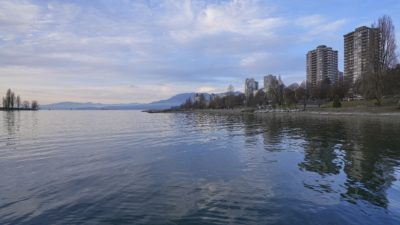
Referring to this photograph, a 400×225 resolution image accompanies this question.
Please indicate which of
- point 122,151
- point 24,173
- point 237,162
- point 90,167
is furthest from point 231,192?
point 122,151

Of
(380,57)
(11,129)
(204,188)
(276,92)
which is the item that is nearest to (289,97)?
(276,92)

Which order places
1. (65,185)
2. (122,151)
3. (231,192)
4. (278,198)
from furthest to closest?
(122,151), (65,185), (231,192), (278,198)

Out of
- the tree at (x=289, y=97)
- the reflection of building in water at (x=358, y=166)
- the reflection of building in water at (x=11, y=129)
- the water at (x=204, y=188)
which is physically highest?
the tree at (x=289, y=97)

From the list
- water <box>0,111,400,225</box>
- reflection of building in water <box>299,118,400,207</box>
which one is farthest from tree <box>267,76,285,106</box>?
water <box>0,111,400,225</box>

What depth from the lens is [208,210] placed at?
1061 centimetres

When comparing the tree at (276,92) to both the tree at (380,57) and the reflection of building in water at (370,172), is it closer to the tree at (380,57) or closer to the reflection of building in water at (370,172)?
the tree at (380,57)

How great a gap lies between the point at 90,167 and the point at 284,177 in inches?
401

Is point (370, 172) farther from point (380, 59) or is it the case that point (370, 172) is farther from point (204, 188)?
point (380, 59)

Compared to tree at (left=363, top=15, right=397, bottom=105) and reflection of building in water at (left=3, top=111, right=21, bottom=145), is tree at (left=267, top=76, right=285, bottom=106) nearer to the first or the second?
tree at (left=363, top=15, right=397, bottom=105)

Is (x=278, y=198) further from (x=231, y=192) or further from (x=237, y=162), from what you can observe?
(x=237, y=162)

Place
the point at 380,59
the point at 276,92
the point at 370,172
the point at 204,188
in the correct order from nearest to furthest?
the point at 204,188
the point at 370,172
the point at 380,59
the point at 276,92

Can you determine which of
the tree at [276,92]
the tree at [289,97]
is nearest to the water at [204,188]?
the tree at [289,97]

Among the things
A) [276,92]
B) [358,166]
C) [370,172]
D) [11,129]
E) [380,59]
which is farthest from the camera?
[276,92]

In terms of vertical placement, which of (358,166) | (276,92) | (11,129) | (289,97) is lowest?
(11,129)
